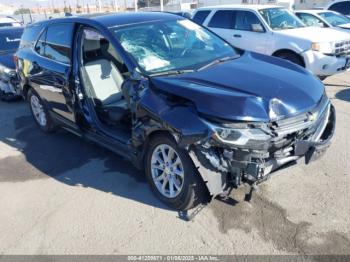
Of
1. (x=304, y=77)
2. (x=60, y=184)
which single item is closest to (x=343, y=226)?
(x=304, y=77)

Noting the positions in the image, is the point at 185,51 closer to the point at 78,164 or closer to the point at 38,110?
the point at 78,164

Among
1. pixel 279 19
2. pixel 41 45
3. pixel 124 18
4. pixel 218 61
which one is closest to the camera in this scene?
pixel 218 61

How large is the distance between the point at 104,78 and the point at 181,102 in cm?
199

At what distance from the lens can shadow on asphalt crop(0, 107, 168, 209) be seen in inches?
152

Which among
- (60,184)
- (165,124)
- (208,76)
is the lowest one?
(60,184)

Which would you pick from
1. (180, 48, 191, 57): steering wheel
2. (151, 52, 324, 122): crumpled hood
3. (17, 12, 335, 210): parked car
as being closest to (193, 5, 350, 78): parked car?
(17, 12, 335, 210): parked car

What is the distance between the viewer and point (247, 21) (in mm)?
8164

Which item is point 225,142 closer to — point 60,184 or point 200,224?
point 200,224

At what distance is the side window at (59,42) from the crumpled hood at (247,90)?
5.62ft

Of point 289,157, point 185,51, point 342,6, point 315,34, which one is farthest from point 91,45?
point 342,6

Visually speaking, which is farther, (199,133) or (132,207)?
(132,207)

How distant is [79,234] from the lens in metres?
3.19

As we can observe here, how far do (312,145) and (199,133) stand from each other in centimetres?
100

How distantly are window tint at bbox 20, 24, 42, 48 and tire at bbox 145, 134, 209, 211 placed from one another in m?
3.11
